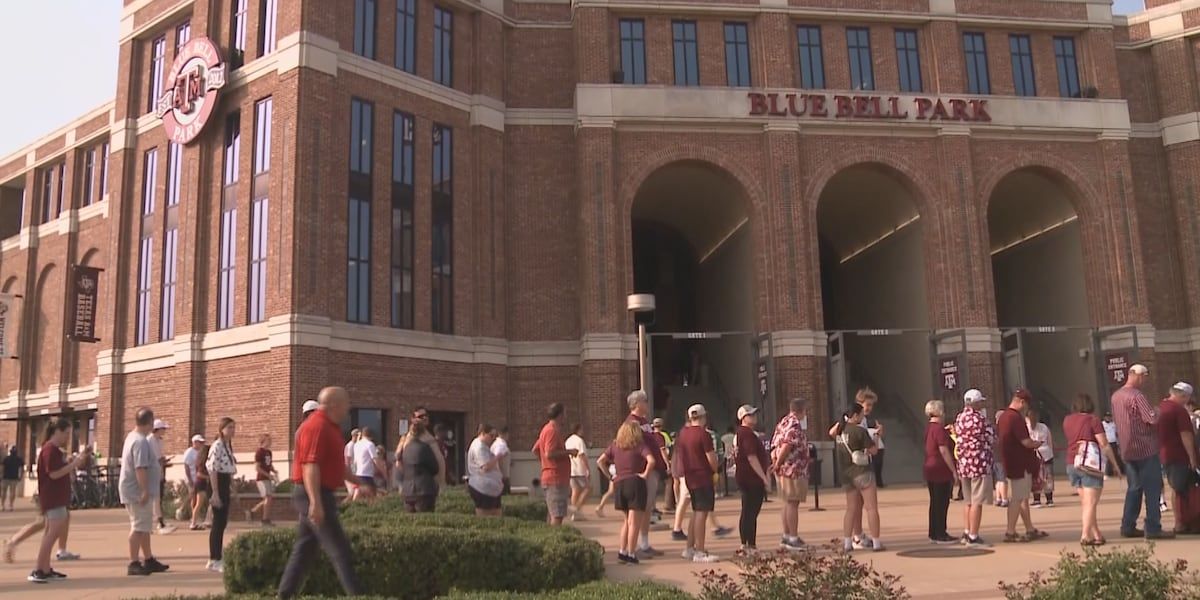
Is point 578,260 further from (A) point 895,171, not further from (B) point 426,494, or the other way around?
(B) point 426,494

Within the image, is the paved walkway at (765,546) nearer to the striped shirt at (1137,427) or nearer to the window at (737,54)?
the striped shirt at (1137,427)

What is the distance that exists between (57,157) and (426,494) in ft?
111

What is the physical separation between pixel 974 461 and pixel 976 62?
2338 centimetres

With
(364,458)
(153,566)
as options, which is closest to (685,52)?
(364,458)

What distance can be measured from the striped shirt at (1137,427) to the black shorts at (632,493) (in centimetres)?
553

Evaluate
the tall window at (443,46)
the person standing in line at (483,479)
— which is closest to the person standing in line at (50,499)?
the person standing in line at (483,479)

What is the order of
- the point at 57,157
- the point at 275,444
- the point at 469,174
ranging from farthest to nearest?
the point at 57,157, the point at 469,174, the point at 275,444

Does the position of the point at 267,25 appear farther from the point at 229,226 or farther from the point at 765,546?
the point at 765,546

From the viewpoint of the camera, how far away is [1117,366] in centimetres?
2897

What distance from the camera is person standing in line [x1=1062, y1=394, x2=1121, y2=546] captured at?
10727 millimetres

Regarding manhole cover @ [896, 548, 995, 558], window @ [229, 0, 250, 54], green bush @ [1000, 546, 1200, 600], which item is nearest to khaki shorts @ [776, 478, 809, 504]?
manhole cover @ [896, 548, 995, 558]

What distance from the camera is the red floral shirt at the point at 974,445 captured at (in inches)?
453

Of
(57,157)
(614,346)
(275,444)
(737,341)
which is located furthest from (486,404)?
(57,157)

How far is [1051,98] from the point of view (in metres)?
30.8
